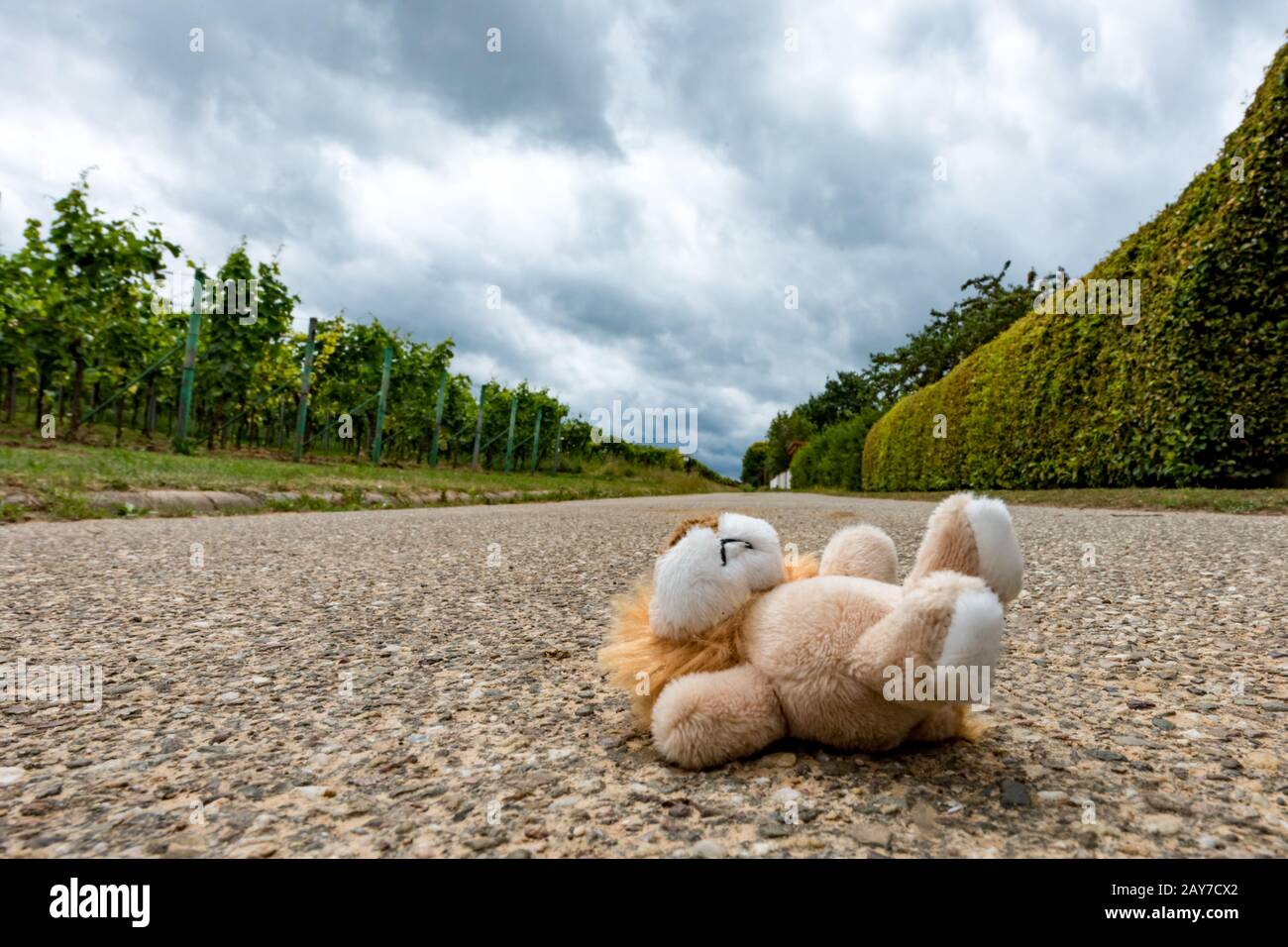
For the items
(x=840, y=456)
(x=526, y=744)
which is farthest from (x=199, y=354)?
(x=840, y=456)

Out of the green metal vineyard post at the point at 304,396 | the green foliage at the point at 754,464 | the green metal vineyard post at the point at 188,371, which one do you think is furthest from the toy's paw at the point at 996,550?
the green foliage at the point at 754,464

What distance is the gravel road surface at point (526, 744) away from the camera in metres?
0.91

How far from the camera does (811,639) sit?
1.07 m

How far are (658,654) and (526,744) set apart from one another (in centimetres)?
29

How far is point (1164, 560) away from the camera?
10.7ft

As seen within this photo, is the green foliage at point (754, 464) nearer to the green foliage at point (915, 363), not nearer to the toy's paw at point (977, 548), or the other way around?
the green foliage at point (915, 363)

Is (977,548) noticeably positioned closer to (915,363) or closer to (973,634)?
(973,634)

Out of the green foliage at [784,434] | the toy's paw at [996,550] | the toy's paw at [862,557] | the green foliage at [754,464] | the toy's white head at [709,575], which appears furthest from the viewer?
the green foliage at [754,464]

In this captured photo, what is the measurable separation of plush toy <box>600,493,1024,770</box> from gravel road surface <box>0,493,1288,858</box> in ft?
0.21

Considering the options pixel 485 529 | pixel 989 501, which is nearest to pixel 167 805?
pixel 989 501

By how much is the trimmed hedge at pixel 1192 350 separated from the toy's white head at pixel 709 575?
8670mm

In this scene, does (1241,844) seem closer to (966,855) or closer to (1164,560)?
(966,855)

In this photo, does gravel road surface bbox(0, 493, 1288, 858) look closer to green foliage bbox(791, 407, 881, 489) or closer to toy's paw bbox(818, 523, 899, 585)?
toy's paw bbox(818, 523, 899, 585)

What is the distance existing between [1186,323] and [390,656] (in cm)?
907
